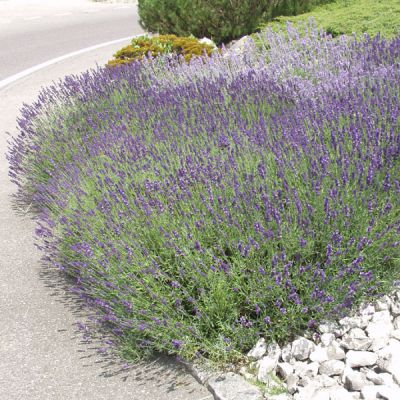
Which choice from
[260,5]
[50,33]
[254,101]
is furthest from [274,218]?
[50,33]

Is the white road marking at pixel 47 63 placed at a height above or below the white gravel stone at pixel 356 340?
below

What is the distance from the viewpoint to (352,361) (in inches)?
108

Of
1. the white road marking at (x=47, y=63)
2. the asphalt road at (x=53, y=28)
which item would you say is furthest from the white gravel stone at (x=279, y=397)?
the asphalt road at (x=53, y=28)

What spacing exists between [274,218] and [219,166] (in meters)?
0.67

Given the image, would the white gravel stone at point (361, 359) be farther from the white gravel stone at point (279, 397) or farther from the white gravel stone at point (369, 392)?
the white gravel stone at point (279, 397)

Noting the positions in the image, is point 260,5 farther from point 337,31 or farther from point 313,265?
point 313,265

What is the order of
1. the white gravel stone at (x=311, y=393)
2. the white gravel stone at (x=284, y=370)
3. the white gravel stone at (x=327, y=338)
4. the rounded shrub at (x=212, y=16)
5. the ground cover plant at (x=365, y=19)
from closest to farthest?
the white gravel stone at (x=311, y=393) → the white gravel stone at (x=284, y=370) → the white gravel stone at (x=327, y=338) → the ground cover plant at (x=365, y=19) → the rounded shrub at (x=212, y=16)

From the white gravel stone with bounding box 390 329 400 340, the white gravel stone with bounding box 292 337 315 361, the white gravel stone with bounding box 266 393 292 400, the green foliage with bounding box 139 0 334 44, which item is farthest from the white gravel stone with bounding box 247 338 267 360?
the green foliage with bounding box 139 0 334 44

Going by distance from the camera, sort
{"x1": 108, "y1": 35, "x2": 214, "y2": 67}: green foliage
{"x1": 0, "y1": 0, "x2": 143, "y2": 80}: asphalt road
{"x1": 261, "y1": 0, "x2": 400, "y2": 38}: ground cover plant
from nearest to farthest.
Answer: {"x1": 261, "y1": 0, "x2": 400, "y2": 38}: ground cover plant < {"x1": 108, "y1": 35, "x2": 214, "y2": 67}: green foliage < {"x1": 0, "y1": 0, "x2": 143, "y2": 80}: asphalt road

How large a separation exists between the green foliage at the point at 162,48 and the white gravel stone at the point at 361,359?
561 centimetres

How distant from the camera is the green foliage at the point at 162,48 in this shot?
7811mm

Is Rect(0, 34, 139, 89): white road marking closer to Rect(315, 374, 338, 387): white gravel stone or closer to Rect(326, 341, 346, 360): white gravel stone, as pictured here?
Rect(326, 341, 346, 360): white gravel stone

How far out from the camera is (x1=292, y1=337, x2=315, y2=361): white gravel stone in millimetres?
2877

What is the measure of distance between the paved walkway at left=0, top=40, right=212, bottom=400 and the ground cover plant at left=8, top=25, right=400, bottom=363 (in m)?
0.15
